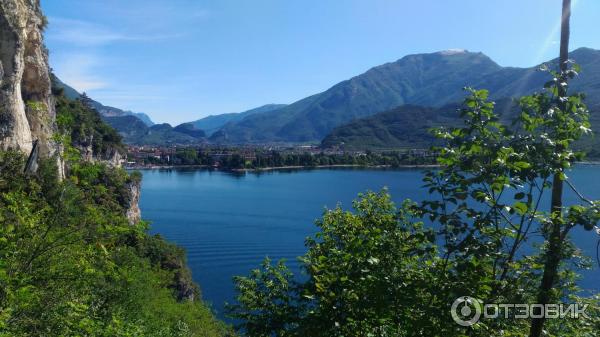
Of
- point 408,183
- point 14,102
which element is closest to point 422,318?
point 14,102

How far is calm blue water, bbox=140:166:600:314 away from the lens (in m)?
31.6

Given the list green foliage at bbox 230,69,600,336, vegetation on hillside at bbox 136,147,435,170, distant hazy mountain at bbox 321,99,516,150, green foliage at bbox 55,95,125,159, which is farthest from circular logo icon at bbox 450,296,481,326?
distant hazy mountain at bbox 321,99,516,150

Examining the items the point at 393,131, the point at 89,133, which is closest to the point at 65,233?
the point at 89,133

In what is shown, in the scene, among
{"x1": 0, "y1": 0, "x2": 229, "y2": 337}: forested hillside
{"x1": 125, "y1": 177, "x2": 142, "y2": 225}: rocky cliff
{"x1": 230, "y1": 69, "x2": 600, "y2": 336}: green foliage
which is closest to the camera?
{"x1": 230, "y1": 69, "x2": 600, "y2": 336}: green foliage

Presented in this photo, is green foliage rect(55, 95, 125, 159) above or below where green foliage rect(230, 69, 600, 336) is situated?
above

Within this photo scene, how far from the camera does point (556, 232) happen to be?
2.40 metres

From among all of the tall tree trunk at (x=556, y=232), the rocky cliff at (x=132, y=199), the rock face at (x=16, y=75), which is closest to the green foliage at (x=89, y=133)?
the rocky cliff at (x=132, y=199)

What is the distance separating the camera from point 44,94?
25.2 meters

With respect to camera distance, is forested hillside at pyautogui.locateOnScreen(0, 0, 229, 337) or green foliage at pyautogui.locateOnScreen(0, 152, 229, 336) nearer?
green foliage at pyautogui.locateOnScreen(0, 152, 229, 336)

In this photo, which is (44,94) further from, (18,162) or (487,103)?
(487,103)

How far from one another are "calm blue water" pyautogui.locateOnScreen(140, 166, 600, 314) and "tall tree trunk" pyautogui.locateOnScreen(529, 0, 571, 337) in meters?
12.7

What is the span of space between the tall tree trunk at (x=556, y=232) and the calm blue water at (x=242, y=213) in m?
12.7

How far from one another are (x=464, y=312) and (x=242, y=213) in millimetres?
48339

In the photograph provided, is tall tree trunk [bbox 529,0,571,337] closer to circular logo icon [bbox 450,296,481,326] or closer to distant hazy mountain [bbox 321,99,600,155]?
circular logo icon [bbox 450,296,481,326]
